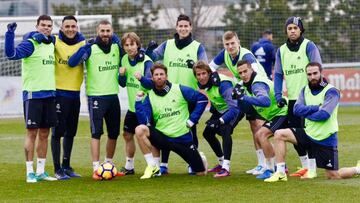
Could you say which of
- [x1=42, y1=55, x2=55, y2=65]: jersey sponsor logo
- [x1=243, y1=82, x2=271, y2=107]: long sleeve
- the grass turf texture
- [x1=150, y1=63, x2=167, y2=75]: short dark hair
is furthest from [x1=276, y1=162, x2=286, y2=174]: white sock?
[x1=42, y1=55, x2=55, y2=65]: jersey sponsor logo

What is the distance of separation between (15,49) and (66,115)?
1.25 m

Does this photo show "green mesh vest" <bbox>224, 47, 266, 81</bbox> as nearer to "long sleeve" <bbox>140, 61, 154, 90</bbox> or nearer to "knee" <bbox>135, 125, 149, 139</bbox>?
"long sleeve" <bbox>140, 61, 154, 90</bbox>

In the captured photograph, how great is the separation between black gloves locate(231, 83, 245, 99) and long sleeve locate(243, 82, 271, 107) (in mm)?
81

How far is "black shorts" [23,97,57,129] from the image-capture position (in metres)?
12.1

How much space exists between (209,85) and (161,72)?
0.80m

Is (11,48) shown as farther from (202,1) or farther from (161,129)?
(202,1)

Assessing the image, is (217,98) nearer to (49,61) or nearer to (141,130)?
(141,130)

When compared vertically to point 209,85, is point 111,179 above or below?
below

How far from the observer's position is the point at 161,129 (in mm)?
12531

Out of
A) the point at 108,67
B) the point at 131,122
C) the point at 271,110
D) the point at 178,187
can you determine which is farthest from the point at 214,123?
the point at 178,187

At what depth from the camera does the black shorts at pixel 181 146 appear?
12.5 metres

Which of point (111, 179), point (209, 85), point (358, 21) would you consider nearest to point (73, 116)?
point (111, 179)

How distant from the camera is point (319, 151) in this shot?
11641mm

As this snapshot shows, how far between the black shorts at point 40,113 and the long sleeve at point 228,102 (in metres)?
2.33
